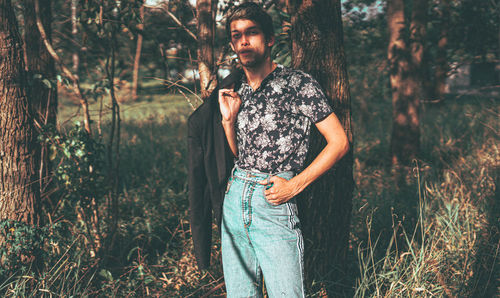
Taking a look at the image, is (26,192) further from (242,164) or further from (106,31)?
(242,164)

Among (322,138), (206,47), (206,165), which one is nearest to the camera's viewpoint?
(206,165)

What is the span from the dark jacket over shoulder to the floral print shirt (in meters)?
0.23

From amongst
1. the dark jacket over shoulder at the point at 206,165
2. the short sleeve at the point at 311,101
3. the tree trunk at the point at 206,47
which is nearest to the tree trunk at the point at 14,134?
the tree trunk at the point at 206,47

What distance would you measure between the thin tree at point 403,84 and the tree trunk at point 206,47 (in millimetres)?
5121

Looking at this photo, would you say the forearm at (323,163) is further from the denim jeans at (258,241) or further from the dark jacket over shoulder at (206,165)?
the dark jacket over shoulder at (206,165)

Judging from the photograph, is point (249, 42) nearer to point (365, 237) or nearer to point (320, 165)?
point (320, 165)

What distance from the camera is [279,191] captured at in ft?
6.72

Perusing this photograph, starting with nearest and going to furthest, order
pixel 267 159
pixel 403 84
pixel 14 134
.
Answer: pixel 267 159
pixel 14 134
pixel 403 84

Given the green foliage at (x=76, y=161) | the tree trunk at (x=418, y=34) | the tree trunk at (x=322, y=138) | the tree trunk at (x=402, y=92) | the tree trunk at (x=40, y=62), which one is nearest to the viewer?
the tree trunk at (x=322, y=138)

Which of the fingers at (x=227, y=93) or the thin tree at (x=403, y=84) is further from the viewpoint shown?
the thin tree at (x=403, y=84)

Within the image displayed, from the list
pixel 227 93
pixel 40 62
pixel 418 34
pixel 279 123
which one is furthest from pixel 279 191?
pixel 418 34

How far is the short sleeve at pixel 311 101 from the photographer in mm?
2023

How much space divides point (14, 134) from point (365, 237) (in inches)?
128

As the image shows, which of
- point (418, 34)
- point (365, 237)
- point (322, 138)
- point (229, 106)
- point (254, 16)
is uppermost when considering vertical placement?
point (418, 34)
